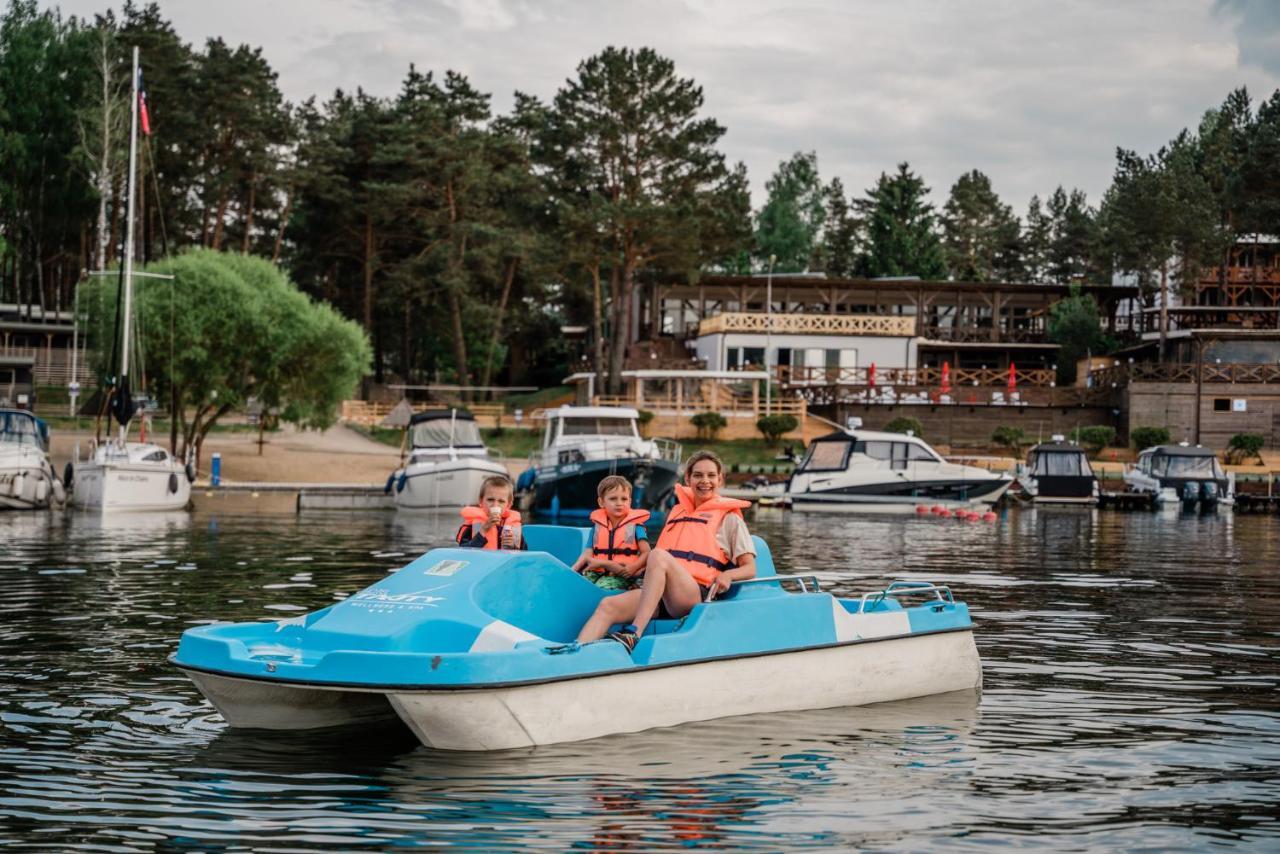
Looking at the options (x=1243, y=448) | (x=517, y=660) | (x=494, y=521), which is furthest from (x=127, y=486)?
(x=1243, y=448)

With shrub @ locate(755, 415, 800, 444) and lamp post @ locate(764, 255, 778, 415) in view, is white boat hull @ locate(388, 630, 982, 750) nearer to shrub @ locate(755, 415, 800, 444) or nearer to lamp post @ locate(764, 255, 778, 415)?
shrub @ locate(755, 415, 800, 444)

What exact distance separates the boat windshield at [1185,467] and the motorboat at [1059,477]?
2.42m

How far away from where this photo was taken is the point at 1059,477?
48906mm

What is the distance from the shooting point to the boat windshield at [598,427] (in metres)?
45.6

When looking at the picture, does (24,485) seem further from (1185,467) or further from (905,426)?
(905,426)

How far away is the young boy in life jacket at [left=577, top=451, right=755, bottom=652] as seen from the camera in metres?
10.6

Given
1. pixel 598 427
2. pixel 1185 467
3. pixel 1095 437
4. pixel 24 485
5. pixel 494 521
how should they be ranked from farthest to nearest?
pixel 1095 437
pixel 1185 467
pixel 598 427
pixel 24 485
pixel 494 521

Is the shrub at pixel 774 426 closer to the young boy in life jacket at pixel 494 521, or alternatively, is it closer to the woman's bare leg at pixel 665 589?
the young boy in life jacket at pixel 494 521

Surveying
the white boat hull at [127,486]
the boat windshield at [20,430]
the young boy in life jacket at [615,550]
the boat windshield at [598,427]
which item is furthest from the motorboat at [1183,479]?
the young boy in life jacket at [615,550]

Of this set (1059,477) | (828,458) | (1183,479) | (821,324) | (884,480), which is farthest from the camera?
(821,324)

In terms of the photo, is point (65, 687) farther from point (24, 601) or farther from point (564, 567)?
point (24, 601)

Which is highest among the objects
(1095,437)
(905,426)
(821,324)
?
(821,324)

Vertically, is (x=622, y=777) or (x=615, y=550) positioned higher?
(x=615, y=550)

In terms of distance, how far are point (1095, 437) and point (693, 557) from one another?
180 ft
